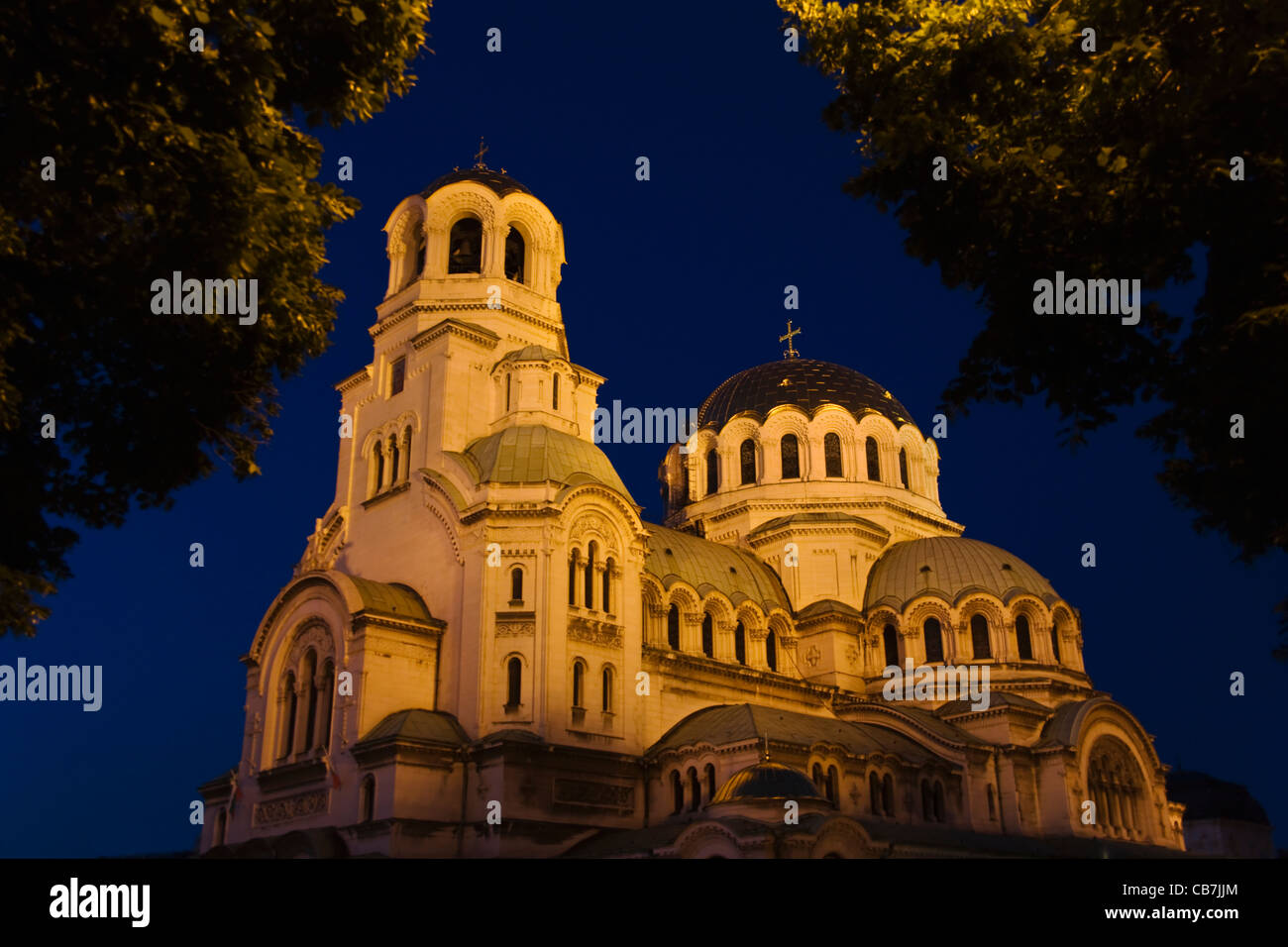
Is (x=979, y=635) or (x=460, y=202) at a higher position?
(x=460, y=202)

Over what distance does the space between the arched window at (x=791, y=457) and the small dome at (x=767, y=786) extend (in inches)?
791

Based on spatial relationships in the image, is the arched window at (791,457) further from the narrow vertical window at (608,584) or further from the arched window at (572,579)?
the arched window at (572,579)

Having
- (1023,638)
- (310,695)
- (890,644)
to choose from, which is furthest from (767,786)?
(1023,638)

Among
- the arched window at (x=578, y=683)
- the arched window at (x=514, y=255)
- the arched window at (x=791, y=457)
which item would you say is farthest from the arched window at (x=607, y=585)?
the arched window at (x=791, y=457)

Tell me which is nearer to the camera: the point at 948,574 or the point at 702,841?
the point at 702,841

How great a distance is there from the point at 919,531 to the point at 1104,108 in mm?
35396

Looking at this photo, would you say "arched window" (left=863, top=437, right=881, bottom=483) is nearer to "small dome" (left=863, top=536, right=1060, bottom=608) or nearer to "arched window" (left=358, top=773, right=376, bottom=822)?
"small dome" (left=863, top=536, right=1060, bottom=608)

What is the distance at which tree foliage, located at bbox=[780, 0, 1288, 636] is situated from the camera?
500 inches

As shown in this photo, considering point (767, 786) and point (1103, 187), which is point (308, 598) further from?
point (1103, 187)

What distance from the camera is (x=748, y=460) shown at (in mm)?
48562

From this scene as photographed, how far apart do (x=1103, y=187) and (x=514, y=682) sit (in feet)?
69.9

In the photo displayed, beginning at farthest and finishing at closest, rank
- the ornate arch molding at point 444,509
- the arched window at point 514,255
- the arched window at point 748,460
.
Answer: the arched window at point 748,460
the arched window at point 514,255
the ornate arch molding at point 444,509

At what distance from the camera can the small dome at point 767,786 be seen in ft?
90.7
